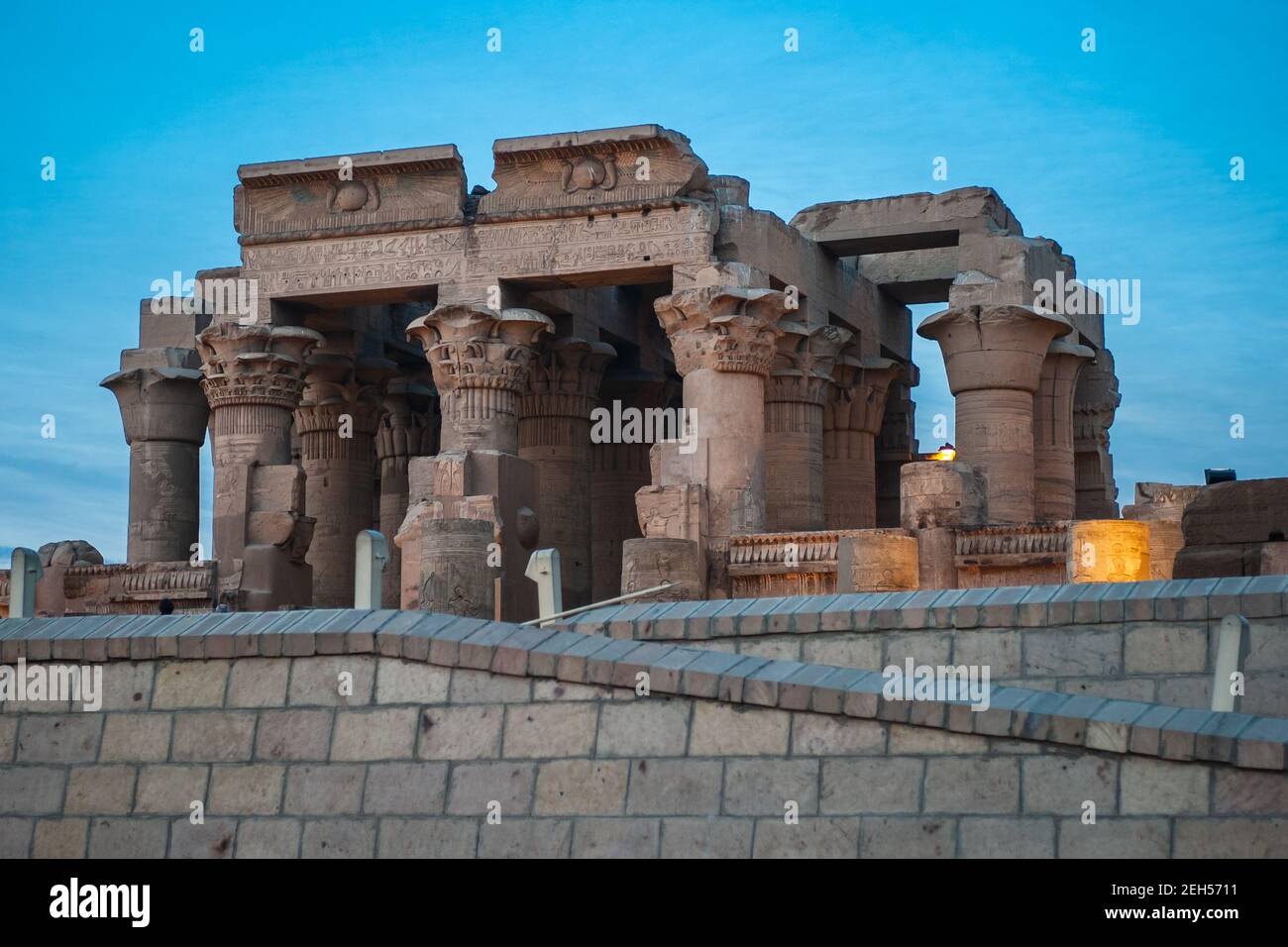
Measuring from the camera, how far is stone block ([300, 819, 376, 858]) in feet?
37.4

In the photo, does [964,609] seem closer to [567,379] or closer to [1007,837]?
[1007,837]

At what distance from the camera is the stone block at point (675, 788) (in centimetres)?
1091

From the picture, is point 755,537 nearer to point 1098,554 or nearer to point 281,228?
point 1098,554

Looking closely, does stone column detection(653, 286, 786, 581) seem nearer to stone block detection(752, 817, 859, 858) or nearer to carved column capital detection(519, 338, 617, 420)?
carved column capital detection(519, 338, 617, 420)

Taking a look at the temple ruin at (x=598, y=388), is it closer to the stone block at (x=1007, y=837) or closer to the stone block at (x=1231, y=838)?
the stone block at (x=1007, y=837)

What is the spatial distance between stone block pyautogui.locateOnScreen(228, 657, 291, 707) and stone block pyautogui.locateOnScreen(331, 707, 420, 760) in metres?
0.43

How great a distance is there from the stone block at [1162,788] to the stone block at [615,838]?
95.8 inches

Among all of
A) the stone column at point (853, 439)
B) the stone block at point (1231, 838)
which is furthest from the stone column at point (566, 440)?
the stone block at point (1231, 838)

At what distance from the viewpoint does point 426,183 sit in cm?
2970

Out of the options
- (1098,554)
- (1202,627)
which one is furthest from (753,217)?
(1202,627)

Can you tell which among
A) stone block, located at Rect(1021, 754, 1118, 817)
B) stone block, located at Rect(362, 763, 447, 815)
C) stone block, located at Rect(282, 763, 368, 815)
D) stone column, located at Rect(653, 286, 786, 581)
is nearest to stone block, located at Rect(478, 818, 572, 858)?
stone block, located at Rect(362, 763, 447, 815)

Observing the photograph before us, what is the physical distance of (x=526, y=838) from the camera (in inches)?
437

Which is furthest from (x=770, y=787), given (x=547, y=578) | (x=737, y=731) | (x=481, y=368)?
(x=481, y=368)
